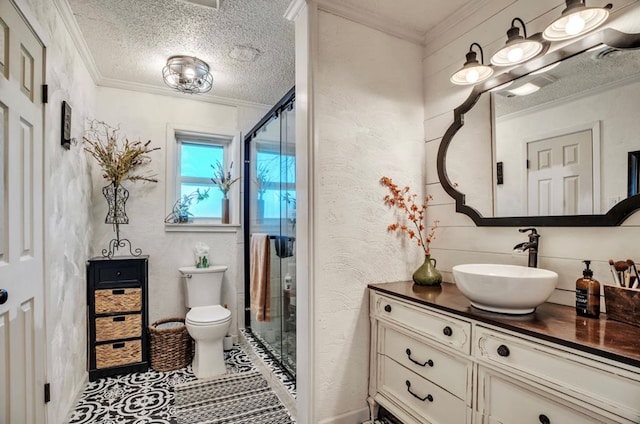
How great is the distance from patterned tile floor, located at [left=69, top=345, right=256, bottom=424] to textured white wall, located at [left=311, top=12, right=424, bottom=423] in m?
1.07

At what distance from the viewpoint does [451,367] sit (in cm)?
138

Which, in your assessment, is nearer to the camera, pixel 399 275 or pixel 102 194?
pixel 399 275

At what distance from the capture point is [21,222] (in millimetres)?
1413

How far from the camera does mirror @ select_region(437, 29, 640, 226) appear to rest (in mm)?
1286

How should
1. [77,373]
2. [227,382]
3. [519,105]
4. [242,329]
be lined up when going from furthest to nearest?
[242,329] → [227,382] → [77,373] → [519,105]

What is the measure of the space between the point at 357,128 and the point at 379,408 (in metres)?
1.65

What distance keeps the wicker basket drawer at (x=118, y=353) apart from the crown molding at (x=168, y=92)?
7.12 feet

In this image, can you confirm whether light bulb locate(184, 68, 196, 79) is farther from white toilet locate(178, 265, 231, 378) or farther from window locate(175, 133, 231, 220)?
white toilet locate(178, 265, 231, 378)

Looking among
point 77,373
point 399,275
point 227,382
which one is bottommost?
point 227,382

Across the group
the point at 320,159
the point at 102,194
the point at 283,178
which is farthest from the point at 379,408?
the point at 102,194

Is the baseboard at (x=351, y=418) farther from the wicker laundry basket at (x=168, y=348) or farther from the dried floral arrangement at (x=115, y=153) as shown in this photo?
the dried floral arrangement at (x=115, y=153)

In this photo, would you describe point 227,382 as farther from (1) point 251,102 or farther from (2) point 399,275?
(1) point 251,102

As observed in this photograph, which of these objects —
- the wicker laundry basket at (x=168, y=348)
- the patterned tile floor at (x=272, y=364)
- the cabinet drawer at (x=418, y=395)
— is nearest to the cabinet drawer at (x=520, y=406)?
the cabinet drawer at (x=418, y=395)

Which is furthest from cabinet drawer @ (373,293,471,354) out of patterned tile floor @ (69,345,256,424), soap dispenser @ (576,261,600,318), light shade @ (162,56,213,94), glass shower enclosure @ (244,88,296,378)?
light shade @ (162,56,213,94)
